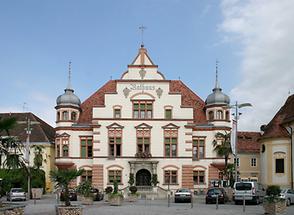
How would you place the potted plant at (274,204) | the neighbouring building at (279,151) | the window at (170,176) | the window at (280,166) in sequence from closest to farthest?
the potted plant at (274,204)
the neighbouring building at (279,151)
the window at (280,166)
the window at (170,176)

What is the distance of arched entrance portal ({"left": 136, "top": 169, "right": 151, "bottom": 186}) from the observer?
216 feet

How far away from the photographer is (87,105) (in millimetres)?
71688

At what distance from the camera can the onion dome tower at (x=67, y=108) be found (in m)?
67.7

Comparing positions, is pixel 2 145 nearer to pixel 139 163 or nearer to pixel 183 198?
pixel 183 198

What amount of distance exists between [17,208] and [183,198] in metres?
27.9

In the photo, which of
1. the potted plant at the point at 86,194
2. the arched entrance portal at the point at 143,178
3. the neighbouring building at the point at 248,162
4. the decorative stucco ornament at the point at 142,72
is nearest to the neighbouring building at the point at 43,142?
the arched entrance portal at the point at 143,178

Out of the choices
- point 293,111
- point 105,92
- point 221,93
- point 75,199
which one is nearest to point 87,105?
point 105,92

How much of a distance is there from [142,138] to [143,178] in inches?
207

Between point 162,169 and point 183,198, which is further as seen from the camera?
point 162,169

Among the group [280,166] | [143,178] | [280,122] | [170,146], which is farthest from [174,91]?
[280,166]

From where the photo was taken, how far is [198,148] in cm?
6738

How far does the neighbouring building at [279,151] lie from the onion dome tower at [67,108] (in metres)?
25.0

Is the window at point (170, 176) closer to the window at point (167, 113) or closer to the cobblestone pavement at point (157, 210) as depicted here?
the window at point (167, 113)

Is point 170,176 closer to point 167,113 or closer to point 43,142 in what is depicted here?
point 167,113
